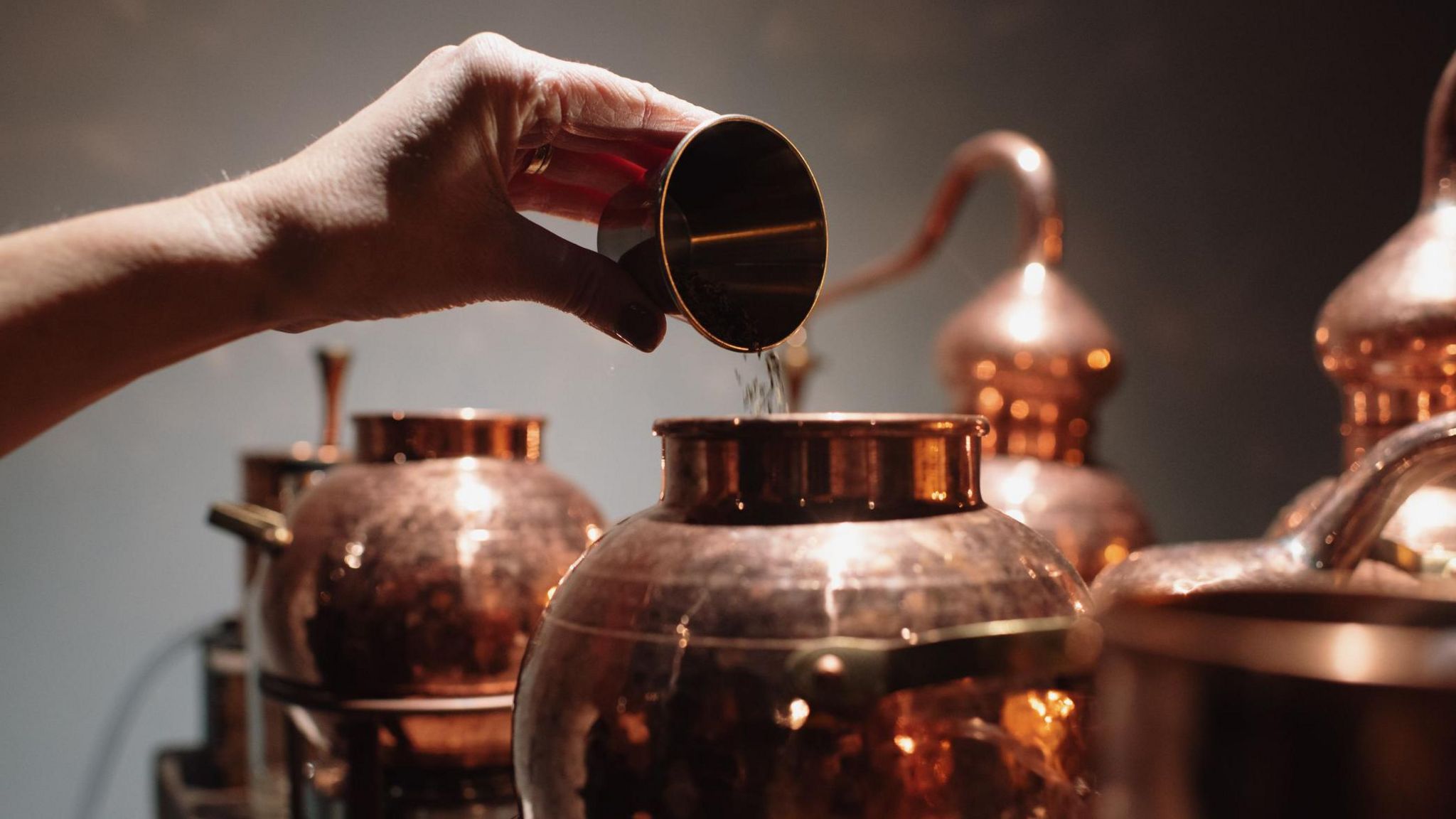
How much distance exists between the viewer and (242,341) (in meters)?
2.22

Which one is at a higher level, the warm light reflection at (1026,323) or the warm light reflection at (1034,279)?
the warm light reflection at (1034,279)

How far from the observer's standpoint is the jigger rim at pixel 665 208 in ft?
2.75

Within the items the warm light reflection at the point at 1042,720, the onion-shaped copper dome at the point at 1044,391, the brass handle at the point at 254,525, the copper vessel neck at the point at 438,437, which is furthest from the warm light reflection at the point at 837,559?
the onion-shaped copper dome at the point at 1044,391

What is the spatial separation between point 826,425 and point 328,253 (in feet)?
1.32

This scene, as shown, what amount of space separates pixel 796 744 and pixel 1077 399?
1139mm

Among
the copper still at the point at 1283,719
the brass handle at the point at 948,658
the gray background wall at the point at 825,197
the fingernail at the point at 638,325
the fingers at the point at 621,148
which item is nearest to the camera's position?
the copper still at the point at 1283,719

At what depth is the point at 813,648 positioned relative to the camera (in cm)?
59

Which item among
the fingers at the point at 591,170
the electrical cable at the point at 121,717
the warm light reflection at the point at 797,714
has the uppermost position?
the fingers at the point at 591,170

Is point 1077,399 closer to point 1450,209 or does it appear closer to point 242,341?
point 1450,209

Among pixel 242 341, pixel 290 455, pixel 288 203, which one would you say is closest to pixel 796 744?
pixel 288 203

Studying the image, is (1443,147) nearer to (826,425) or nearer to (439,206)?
(826,425)

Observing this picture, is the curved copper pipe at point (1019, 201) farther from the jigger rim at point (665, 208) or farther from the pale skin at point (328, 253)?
the pale skin at point (328, 253)

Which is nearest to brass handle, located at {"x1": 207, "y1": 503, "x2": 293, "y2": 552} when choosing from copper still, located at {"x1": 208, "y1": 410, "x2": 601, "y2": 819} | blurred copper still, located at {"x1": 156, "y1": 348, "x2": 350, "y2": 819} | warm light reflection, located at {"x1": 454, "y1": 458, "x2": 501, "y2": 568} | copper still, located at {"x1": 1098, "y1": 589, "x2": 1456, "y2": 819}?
copper still, located at {"x1": 208, "y1": 410, "x2": 601, "y2": 819}

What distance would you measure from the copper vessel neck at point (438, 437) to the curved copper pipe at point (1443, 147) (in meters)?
0.92
